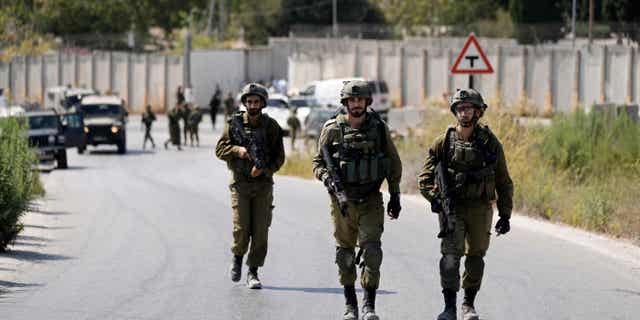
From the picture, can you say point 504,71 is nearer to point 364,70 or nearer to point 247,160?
point 364,70

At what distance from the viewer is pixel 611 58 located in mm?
47031

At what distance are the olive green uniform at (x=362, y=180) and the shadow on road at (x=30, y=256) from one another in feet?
19.2

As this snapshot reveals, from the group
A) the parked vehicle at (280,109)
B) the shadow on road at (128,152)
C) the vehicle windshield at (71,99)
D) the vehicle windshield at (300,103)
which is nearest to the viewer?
the shadow on road at (128,152)

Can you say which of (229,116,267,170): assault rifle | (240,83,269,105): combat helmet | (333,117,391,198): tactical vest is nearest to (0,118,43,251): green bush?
(229,116,267,170): assault rifle

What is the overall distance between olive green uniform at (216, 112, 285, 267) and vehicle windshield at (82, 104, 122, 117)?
3151 cm

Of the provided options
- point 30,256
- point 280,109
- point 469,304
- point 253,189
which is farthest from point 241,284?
point 280,109

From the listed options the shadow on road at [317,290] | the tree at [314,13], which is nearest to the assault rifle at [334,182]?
the shadow on road at [317,290]

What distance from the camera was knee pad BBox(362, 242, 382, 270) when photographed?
959cm

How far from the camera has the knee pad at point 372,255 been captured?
9586 millimetres

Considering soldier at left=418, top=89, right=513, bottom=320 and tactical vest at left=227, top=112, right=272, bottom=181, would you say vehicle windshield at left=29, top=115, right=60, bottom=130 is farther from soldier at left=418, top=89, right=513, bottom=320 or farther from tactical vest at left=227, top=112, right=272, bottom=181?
soldier at left=418, top=89, right=513, bottom=320

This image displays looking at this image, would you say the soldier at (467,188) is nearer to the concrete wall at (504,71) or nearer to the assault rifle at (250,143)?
the assault rifle at (250,143)

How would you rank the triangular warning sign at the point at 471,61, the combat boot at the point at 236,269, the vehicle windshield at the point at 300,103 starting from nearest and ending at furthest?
the combat boot at the point at 236,269 → the triangular warning sign at the point at 471,61 → the vehicle windshield at the point at 300,103

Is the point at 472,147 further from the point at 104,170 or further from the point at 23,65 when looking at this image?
the point at 23,65

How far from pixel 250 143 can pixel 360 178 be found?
214cm
